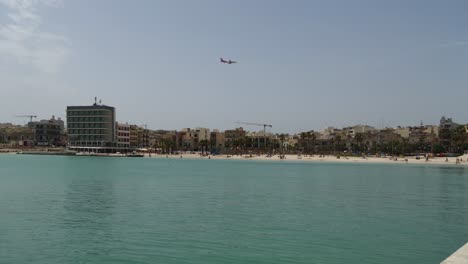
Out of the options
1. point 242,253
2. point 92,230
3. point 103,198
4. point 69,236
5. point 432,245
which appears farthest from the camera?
point 103,198

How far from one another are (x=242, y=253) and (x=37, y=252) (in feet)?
30.2

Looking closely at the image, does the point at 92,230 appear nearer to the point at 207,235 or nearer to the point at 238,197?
the point at 207,235

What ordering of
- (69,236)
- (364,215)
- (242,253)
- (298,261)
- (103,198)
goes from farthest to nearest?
(103,198) → (364,215) → (69,236) → (242,253) → (298,261)

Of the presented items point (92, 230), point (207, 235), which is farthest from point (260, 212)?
point (92, 230)

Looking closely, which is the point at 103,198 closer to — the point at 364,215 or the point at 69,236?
the point at 69,236

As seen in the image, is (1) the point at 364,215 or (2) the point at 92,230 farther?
(1) the point at 364,215

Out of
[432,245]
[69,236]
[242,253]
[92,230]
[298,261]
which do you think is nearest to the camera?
[298,261]

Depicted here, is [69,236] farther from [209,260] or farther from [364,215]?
[364,215]

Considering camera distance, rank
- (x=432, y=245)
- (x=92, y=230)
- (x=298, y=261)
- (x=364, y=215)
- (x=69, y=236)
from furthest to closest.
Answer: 1. (x=364, y=215)
2. (x=92, y=230)
3. (x=69, y=236)
4. (x=432, y=245)
5. (x=298, y=261)

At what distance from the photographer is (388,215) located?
34812 millimetres

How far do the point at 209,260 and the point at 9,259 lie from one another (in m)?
8.37

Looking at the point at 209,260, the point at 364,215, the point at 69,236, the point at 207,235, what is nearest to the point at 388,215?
the point at 364,215

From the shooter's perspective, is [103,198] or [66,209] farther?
[103,198]

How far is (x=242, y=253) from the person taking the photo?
21656mm
